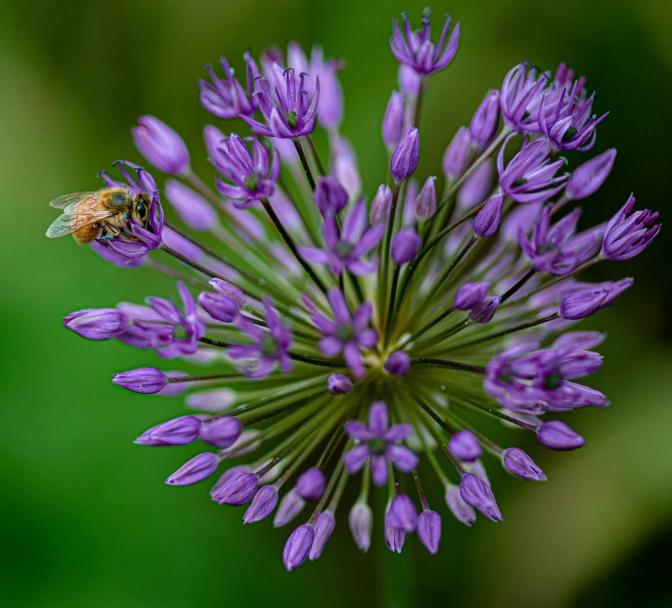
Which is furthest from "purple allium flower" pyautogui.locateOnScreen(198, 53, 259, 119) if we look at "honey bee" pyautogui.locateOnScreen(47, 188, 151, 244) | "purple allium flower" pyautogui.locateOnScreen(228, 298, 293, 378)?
"purple allium flower" pyautogui.locateOnScreen(228, 298, 293, 378)

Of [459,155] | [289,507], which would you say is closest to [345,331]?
[289,507]

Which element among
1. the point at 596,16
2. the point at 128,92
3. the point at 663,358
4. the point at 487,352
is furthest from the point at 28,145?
the point at 663,358

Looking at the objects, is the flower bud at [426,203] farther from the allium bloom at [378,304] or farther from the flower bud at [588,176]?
the flower bud at [588,176]

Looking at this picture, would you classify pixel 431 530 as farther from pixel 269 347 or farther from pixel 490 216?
pixel 490 216

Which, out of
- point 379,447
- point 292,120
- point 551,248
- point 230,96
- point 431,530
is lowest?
point 431,530

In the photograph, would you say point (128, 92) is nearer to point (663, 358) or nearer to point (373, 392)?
point (373, 392)

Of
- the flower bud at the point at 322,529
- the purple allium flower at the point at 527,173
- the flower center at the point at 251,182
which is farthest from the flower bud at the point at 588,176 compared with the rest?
the flower bud at the point at 322,529
